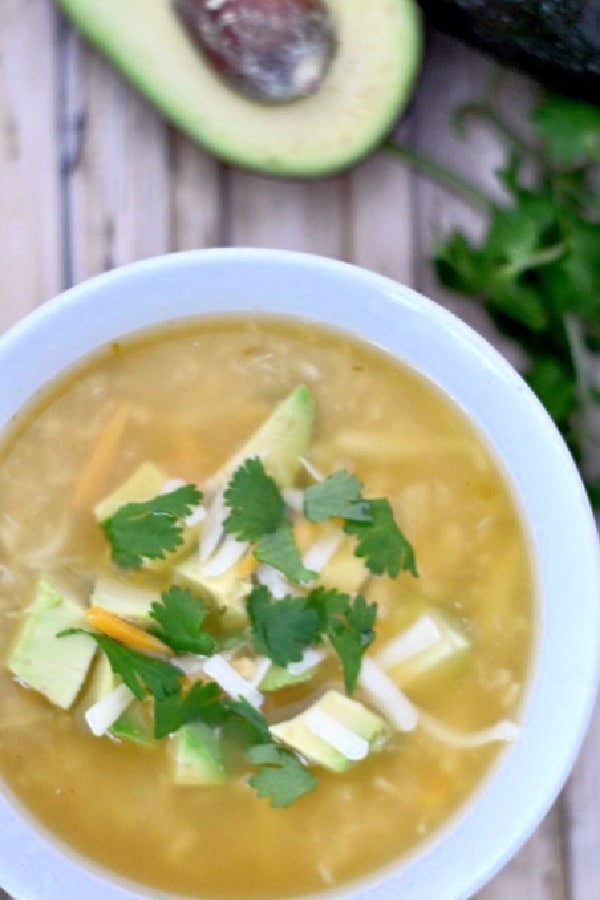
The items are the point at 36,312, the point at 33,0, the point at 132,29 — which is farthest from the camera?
the point at 33,0

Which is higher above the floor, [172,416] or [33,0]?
[33,0]

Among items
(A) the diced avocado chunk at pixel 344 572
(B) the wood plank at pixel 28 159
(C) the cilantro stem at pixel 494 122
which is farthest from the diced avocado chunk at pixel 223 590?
(C) the cilantro stem at pixel 494 122

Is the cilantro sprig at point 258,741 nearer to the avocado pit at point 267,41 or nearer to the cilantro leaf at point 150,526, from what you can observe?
the cilantro leaf at point 150,526

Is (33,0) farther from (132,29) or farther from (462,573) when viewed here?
(462,573)

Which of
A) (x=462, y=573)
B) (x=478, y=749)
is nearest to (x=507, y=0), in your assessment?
(x=462, y=573)

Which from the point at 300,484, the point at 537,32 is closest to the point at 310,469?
the point at 300,484

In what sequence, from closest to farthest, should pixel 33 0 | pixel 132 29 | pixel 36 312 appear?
pixel 36 312 < pixel 132 29 < pixel 33 0

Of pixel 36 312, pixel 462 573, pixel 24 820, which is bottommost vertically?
pixel 24 820
